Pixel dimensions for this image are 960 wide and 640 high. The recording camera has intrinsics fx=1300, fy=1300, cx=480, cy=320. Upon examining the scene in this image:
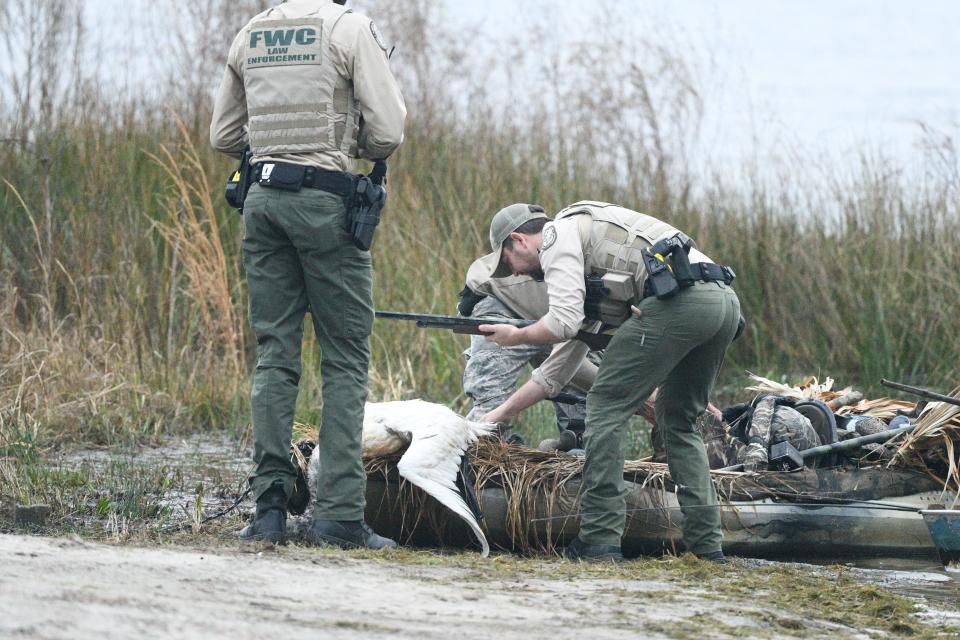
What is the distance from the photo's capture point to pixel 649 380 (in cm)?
504

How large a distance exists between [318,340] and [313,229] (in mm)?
426

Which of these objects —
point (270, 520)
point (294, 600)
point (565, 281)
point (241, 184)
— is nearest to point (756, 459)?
point (565, 281)

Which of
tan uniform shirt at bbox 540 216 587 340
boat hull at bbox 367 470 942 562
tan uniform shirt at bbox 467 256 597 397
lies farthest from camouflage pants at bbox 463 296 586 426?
tan uniform shirt at bbox 540 216 587 340

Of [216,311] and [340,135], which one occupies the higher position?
[340,135]

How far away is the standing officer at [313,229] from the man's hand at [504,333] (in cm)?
65

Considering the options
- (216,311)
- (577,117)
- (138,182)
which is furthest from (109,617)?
(577,117)

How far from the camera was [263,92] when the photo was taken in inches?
190

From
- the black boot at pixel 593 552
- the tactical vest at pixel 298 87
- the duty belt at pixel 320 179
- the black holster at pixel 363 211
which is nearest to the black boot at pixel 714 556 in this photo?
the black boot at pixel 593 552

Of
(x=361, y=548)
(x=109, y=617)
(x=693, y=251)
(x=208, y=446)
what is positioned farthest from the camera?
(x=208, y=446)

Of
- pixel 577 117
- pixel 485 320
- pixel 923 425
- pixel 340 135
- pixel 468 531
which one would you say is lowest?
pixel 468 531

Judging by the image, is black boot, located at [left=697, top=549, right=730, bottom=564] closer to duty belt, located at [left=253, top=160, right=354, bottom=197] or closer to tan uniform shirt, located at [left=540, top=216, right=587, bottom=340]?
tan uniform shirt, located at [left=540, top=216, right=587, bottom=340]

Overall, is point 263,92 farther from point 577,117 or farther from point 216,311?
point 577,117

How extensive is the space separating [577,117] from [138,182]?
398 centimetres

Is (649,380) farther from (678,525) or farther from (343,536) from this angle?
(343,536)
